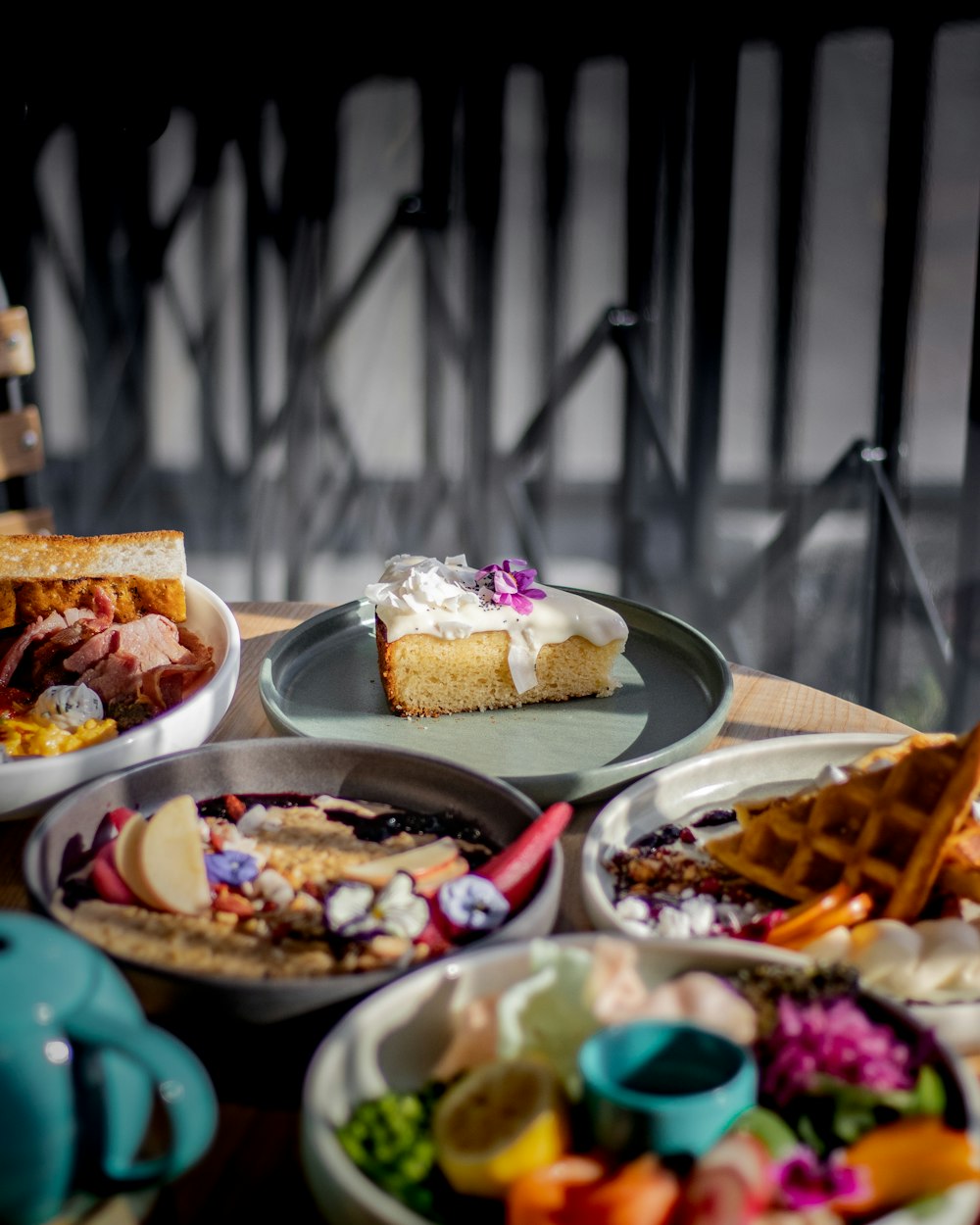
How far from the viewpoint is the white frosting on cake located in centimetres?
176

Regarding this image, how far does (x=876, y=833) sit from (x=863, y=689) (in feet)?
10.7

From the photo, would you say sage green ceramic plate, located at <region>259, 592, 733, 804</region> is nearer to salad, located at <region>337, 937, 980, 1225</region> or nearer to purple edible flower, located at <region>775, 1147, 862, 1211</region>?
salad, located at <region>337, 937, 980, 1225</region>

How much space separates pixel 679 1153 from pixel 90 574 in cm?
139

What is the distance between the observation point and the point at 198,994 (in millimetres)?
857

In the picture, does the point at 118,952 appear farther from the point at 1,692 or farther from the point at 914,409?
the point at 914,409

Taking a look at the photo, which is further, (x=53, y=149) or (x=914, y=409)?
(x=53, y=149)

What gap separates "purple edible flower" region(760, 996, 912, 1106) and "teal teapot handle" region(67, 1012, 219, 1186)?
37 centimetres

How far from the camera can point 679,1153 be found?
69 cm

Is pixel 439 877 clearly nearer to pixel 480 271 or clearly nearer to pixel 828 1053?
pixel 828 1053

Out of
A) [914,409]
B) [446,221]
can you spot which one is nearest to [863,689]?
[914,409]

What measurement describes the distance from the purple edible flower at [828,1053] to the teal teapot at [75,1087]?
14.8 inches

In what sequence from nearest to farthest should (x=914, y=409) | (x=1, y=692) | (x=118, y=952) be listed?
1. (x=118, y=952)
2. (x=1, y=692)
3. (x=914, y=409)

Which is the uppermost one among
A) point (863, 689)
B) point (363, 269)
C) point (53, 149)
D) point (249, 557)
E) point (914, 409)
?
point (53, 149)

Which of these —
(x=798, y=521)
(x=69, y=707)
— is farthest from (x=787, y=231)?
(x=69, y=707)
